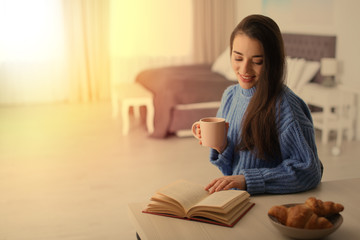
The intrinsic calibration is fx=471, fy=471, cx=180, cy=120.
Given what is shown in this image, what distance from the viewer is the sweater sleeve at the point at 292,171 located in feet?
4.73

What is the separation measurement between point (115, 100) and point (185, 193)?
167 inches

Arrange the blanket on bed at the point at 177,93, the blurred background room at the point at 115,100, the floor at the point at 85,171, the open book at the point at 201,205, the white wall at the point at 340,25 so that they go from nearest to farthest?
the open book at the point at 201,205
the floor at the point at 85,171
the blurred background room at the point at 115,100
the white wall at the point at 340,25
the blanket on bed at the point at 177,93

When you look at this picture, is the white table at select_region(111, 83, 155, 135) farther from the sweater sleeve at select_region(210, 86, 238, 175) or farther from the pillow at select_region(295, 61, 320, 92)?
the sweater sleeve at select_region(210, 86, 238, 175)

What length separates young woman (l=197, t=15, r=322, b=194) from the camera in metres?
1.43

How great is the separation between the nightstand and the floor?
0.16 m

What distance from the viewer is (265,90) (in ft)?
4.78

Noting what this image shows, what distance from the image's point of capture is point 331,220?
1149mm

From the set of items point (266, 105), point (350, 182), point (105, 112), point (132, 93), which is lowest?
point (105, 112)

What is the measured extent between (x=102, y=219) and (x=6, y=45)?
4.31m

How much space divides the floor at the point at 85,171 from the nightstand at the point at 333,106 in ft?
0.52

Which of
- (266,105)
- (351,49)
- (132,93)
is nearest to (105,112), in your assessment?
(132,93)

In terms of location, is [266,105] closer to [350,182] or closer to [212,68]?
[350,182]

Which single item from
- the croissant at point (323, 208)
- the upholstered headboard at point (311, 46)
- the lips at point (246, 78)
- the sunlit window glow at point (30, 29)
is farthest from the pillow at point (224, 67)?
the croissant at point (323, 208)

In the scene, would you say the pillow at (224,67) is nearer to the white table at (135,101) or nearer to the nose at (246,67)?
the white table at (135,101)
